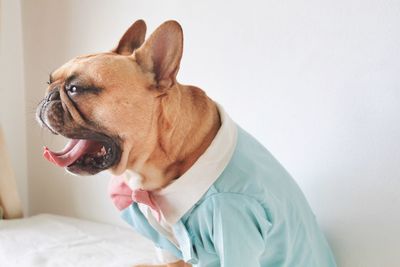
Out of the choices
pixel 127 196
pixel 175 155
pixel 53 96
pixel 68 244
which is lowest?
pixel 68 244

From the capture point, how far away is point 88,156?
0.83 metres

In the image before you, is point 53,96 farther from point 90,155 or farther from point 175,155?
point 175,155

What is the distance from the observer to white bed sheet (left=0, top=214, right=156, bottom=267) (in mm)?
1167

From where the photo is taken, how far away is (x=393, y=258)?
0.99 m

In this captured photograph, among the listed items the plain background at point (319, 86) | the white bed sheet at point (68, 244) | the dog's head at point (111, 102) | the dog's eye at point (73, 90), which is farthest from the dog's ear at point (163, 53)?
the white bed sheet at point (68, 244)

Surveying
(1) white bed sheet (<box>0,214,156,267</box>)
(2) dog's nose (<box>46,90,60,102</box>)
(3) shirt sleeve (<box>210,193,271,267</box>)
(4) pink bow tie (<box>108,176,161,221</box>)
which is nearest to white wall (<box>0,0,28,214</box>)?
(1) white bed sheet (<box>0,214,156,267</box>)

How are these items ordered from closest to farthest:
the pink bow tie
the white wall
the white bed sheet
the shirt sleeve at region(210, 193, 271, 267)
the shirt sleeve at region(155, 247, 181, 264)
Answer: the shirt sleeve at region(210, 193, 271, 267), the pink bow tie, the shirt sleeve at region(155, 247, 181, 264), the white bed sheet, the white wall

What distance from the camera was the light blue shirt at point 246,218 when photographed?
30.8 inches

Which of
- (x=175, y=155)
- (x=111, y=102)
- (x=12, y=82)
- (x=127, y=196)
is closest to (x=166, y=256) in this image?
(x=127, y=196)

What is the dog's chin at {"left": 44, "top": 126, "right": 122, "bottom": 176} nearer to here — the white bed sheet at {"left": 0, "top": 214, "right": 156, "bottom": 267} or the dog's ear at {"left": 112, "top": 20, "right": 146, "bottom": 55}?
the dog's ear at {"left": 112, "top": 20, "right": 146, "bottom": 55}

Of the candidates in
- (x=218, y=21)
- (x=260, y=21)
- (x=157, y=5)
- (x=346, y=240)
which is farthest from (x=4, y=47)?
(x=346, y=240)

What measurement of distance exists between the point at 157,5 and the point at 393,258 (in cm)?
86

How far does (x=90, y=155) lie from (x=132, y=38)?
0.87 feet

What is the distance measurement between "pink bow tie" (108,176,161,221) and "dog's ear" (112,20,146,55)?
257 mm
